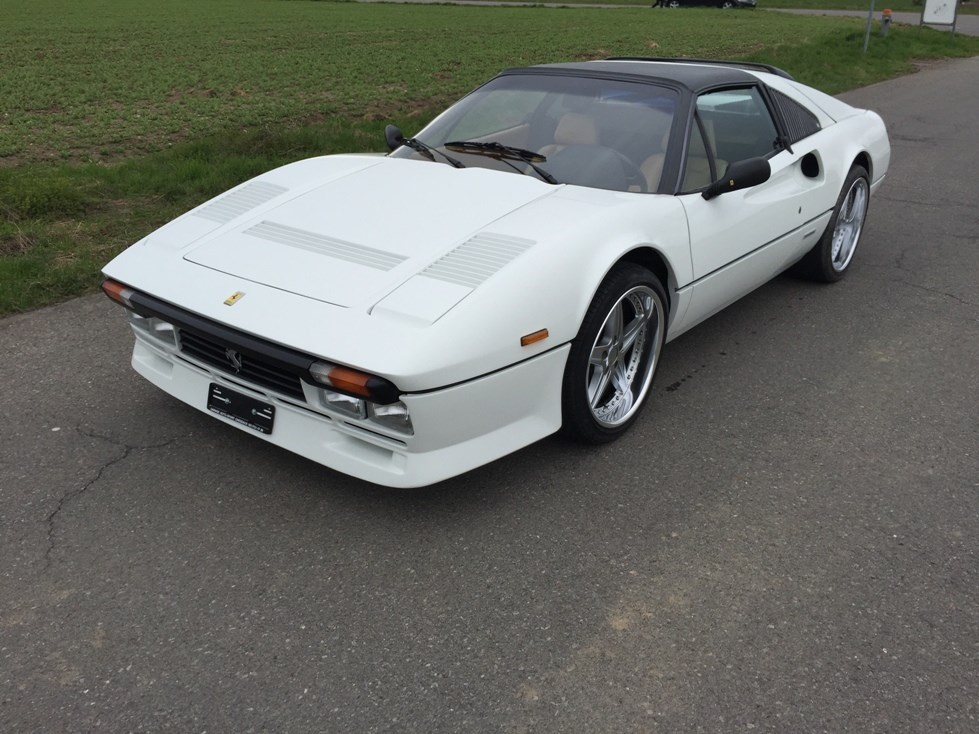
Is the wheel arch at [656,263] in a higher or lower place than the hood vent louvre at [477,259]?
lower

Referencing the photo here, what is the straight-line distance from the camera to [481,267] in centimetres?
275

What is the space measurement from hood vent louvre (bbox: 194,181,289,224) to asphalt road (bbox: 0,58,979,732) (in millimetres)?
765

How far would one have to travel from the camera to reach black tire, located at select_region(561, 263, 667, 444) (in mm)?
2945

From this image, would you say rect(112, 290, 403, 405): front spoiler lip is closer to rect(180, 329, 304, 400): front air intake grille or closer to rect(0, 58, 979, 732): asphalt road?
rect(180, 329, 304, 400): front air intake grille

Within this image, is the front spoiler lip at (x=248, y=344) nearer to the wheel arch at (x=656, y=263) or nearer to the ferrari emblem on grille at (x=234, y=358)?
the ferrari emblem on grille at (x=234, y=358)

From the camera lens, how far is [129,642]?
2.26m

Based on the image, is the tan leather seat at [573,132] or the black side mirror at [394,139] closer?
the tan leather seat at [573,132]

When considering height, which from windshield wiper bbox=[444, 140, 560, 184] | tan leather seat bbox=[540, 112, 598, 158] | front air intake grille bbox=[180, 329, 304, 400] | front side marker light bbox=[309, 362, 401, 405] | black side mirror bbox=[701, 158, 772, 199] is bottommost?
front air intake grille bbox=[180, 329, 304, 400]

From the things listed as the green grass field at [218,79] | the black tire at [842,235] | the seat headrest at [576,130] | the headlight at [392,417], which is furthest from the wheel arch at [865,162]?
the green grass field at [218,79]

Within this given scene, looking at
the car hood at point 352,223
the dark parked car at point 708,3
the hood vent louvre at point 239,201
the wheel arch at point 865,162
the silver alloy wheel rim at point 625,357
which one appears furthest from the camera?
the dark parked car at point 708,3

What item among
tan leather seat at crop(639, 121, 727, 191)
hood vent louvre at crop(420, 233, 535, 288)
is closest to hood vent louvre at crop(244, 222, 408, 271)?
hood vent louvre at crop(420, 233, 535, 288)

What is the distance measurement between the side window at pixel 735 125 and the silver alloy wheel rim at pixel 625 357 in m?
0.76

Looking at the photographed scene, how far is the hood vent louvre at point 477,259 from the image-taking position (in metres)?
2.71

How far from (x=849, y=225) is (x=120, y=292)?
390 cm
